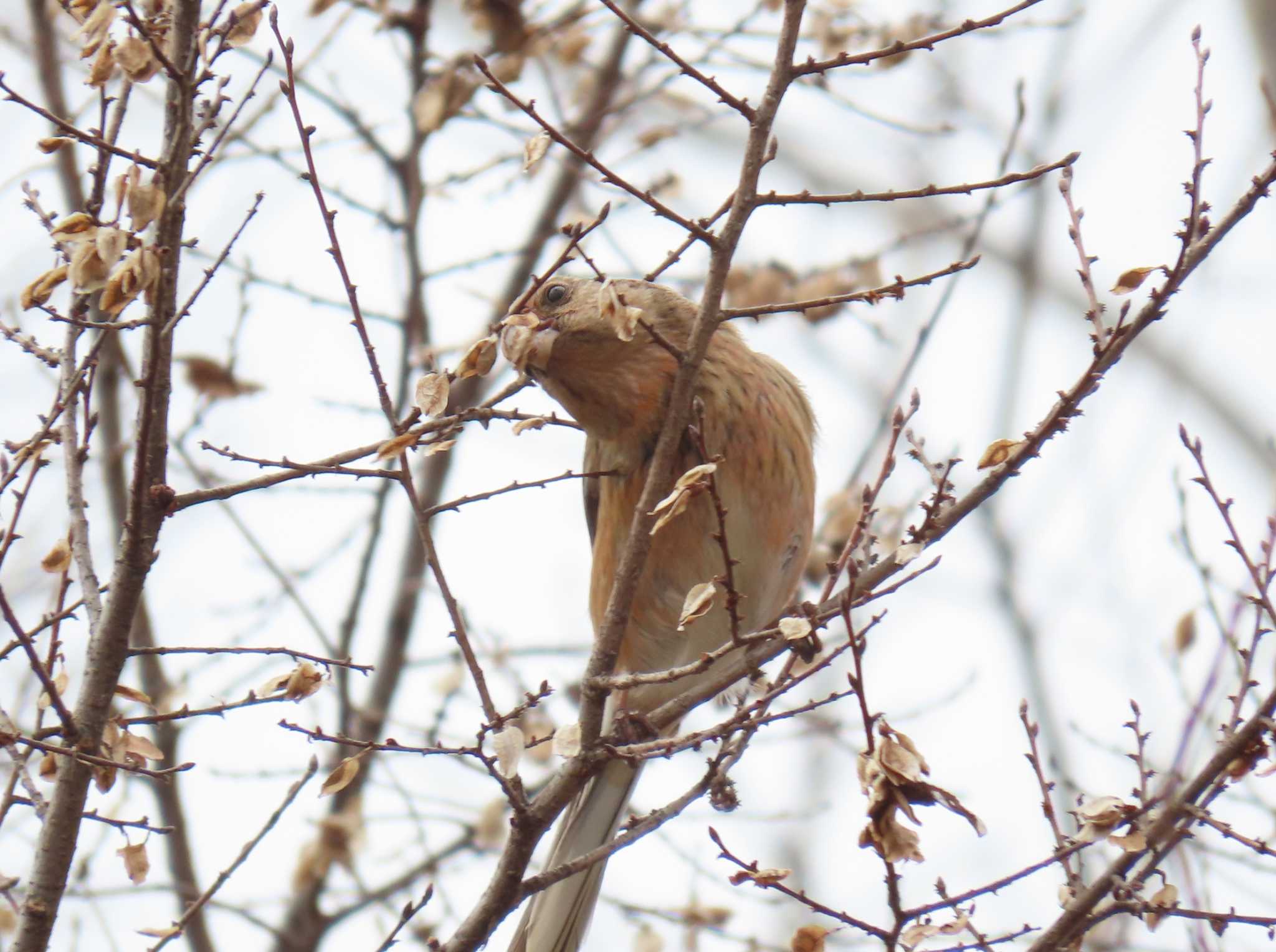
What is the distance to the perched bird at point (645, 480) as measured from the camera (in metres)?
4.74

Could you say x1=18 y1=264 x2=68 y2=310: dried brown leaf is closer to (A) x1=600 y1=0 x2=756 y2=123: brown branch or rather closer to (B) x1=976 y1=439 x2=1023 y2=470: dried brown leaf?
(A) x1=600 y1=0 x2=756 y2=123: brown branch

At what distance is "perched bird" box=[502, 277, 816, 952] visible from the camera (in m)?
4.74

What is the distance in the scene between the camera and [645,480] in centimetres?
449

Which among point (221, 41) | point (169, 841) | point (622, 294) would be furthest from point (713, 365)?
point (169, 841)

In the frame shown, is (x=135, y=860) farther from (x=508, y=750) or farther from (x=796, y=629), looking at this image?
(x=796, y=629)

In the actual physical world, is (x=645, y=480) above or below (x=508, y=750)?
above

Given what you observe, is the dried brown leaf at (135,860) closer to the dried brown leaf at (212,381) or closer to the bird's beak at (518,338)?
the bird's beak at (518,338)

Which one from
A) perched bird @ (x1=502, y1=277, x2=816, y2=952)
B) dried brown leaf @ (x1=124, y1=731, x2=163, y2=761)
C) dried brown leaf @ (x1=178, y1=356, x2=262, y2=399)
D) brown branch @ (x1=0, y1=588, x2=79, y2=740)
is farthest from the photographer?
dried brown leaf @ (x1=178, y1=356, x2=262, y2=399)

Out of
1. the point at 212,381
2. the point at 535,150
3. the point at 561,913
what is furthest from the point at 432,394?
the point at 212,381

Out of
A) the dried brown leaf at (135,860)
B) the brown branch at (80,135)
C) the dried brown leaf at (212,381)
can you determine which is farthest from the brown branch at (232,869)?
the dried brown leaf at (212,381)

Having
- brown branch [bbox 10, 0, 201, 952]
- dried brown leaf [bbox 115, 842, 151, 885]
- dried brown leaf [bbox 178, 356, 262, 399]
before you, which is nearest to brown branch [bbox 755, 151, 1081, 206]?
brown branch [bbox 10, 0, 201, 952]

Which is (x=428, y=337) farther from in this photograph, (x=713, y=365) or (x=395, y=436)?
(x=395, y=436)

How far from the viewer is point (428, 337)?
6.88m

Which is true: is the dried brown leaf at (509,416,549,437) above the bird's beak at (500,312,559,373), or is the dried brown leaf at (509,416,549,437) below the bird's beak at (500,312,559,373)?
below
